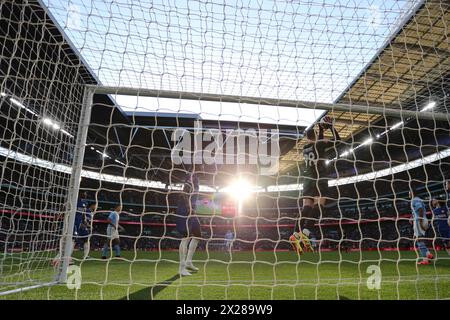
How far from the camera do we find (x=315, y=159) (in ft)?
13.4

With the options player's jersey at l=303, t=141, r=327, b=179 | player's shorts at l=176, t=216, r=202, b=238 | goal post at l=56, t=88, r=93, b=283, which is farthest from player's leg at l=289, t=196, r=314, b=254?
goal post at l=56, t=88, r=93, b=283

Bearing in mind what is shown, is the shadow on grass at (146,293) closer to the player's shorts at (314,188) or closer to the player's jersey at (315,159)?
the player's shorts at (314,188)

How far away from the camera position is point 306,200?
4.27 metres

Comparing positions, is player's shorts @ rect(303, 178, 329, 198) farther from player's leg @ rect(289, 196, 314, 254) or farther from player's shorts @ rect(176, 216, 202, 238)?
player's shorts @ rect(176, 216, 202, 238)

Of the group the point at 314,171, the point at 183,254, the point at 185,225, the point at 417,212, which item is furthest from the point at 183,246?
the point at 417,212

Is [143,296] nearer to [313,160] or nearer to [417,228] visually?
[313,160]

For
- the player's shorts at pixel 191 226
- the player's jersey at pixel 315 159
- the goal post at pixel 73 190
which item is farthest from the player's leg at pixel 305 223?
the goal post at pixel 73 190

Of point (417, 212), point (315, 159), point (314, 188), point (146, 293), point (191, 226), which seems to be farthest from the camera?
point (417, 212)

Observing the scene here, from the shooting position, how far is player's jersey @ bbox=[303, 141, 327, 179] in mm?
4113

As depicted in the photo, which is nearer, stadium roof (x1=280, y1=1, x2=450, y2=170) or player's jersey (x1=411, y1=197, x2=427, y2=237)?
stadium roof (x1=280, y1=1, x2=450, y2=170)

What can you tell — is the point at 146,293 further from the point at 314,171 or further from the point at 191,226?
the point at 314,171

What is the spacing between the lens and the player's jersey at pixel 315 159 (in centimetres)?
411

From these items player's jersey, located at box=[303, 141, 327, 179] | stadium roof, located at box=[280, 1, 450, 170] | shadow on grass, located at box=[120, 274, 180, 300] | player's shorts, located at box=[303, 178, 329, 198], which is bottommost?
shadow on grass, located at box=[120, 274, 180, 300]
